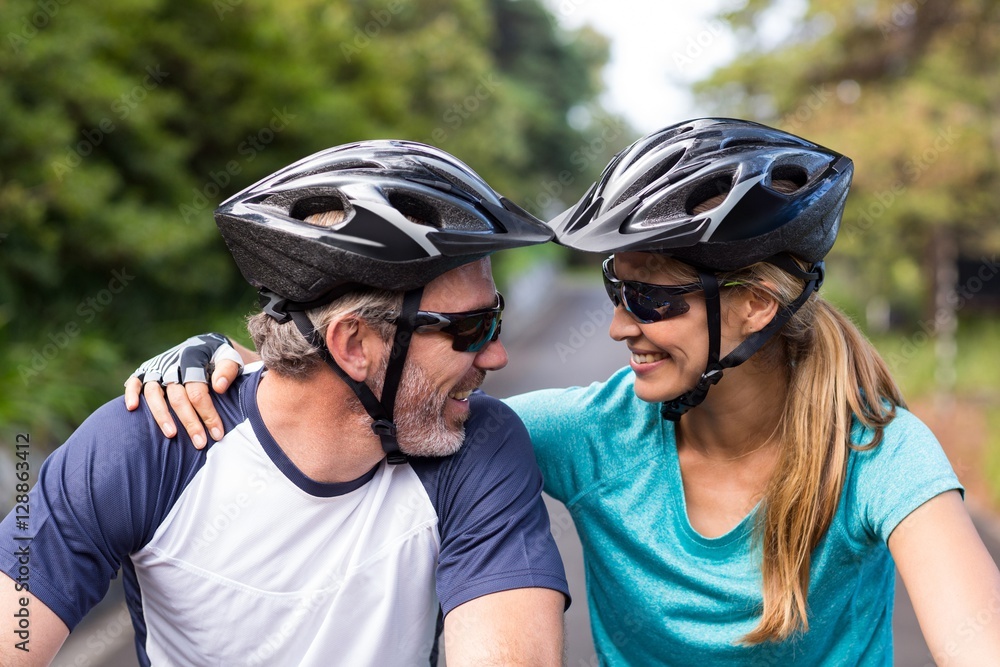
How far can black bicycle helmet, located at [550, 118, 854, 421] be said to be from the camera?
271cm

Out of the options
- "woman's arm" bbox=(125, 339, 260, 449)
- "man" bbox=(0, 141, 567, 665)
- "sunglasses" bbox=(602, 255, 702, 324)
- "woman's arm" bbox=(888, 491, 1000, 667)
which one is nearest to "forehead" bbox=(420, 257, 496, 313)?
"man" bbox=(0, 141, 567, 665)

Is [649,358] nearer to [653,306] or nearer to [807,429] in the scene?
[653,306]

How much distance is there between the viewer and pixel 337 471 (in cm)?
268

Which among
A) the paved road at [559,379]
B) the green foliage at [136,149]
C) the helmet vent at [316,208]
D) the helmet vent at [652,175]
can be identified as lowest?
the paved road at [559,379]

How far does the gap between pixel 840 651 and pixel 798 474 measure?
1.73 feet

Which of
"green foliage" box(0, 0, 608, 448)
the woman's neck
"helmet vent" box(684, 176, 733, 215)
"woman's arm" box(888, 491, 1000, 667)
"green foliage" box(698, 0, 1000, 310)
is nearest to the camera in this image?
"woman's arm" box(888, 491, 1000, 667)

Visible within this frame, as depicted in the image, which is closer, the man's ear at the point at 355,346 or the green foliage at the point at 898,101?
the man's ear at the point at 355,346

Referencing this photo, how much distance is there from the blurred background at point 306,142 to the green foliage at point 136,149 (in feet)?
0.08

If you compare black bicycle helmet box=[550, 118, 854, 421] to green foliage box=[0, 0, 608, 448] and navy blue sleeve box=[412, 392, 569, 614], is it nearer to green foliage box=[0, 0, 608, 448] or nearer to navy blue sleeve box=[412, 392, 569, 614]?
navy blue sleeve box=[412, 392, 569, 614]

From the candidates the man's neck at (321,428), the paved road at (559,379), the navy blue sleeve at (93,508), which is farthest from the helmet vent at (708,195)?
the paved road at (559,379)

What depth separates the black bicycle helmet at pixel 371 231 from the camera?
2.59 metres

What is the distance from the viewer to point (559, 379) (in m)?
17.8

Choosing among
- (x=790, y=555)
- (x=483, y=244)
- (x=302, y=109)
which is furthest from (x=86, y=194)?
(x=790, y=555)

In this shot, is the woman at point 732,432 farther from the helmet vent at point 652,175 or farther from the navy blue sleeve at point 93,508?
the navy blue sleeve at point 93,508
